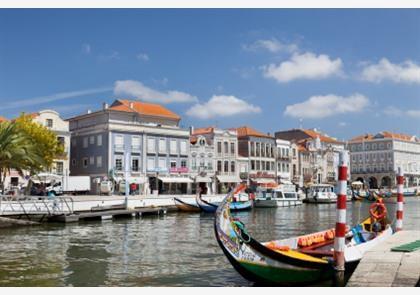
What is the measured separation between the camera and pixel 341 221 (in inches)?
399

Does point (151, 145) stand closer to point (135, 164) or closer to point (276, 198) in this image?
point (135, 164)

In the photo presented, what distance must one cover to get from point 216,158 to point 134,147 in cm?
1042

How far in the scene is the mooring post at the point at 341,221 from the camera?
10.0 m

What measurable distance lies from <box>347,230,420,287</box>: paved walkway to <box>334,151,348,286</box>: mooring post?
1.54ft

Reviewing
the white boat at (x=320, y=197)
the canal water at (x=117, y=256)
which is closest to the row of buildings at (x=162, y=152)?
the white boat at (x=320, y=197)

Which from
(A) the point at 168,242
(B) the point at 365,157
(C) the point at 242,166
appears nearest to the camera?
(A) the point at 168,242

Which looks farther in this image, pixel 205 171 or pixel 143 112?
pixel 205 171

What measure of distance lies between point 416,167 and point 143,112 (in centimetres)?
6680

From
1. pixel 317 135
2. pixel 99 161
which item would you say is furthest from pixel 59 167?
pixel 317 135

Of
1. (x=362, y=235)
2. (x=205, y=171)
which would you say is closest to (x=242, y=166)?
(x=205, y=171)

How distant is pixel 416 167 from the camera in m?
101

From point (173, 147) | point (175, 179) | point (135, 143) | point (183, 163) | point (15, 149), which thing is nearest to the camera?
point (15, 149)

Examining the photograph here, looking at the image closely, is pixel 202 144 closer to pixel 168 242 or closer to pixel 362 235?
pixel 168 242

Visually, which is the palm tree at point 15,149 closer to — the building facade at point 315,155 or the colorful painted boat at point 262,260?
the colorful painted boat at point 262,260
